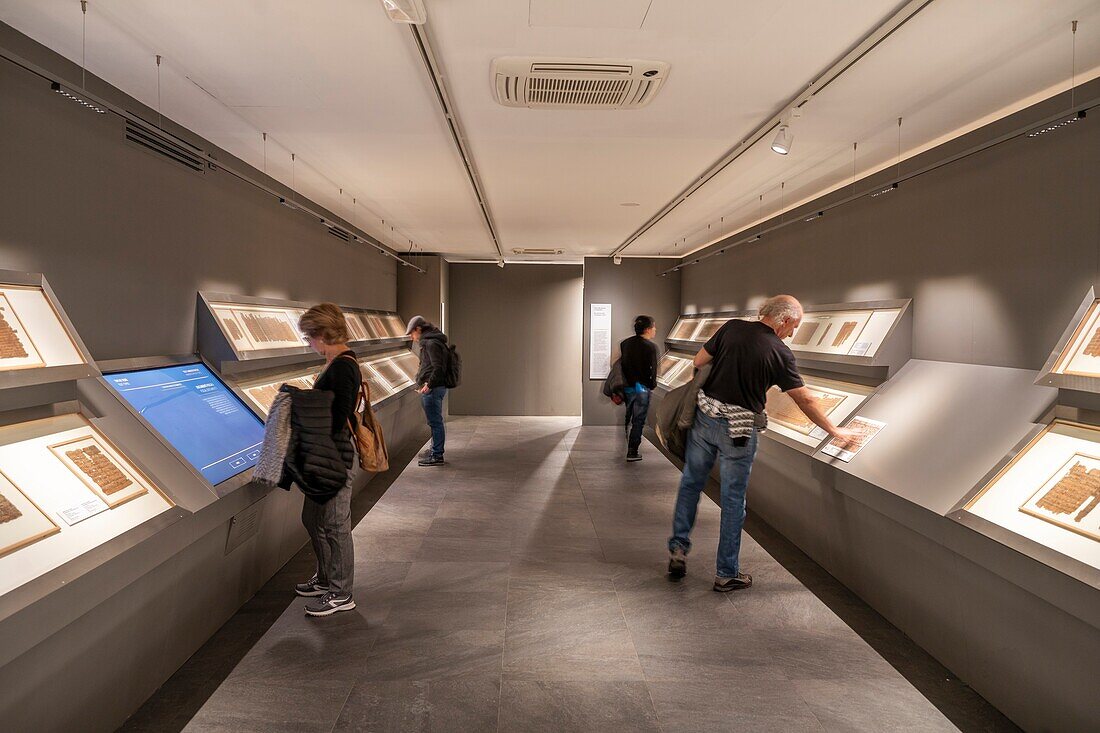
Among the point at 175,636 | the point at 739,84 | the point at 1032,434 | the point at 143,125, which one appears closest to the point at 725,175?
the point at 739,84

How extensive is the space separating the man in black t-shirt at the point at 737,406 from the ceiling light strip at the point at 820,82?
117 centimetres

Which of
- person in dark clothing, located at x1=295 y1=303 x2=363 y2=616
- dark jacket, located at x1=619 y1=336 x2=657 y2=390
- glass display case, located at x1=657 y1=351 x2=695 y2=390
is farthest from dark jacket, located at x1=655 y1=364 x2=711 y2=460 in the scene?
glass display case, located at x1=657 y1=351 x2=695 y2=390

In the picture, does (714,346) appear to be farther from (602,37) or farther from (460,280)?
(460,280)

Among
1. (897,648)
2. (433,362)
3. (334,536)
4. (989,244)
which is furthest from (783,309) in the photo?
(433,362)

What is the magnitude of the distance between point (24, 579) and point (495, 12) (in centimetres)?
278

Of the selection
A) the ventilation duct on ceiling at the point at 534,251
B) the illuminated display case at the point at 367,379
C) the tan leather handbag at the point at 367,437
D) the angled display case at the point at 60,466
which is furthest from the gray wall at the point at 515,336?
the angled display case at the point at 60,466

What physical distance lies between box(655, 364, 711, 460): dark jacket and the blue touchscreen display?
2.65 metres

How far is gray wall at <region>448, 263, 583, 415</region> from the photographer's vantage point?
13273mm

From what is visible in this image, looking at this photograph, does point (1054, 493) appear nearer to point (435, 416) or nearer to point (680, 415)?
point (680, 415)

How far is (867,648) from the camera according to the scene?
11.2 ft

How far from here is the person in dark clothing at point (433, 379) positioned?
310 inches

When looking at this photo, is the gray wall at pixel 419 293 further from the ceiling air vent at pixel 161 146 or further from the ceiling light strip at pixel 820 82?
the ceiling air vent at pixel 161 146

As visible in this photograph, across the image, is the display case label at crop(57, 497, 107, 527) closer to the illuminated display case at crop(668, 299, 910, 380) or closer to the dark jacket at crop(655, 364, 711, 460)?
the dark jacket at crop(655, 364, 711, 460)

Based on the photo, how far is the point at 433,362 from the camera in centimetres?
785
